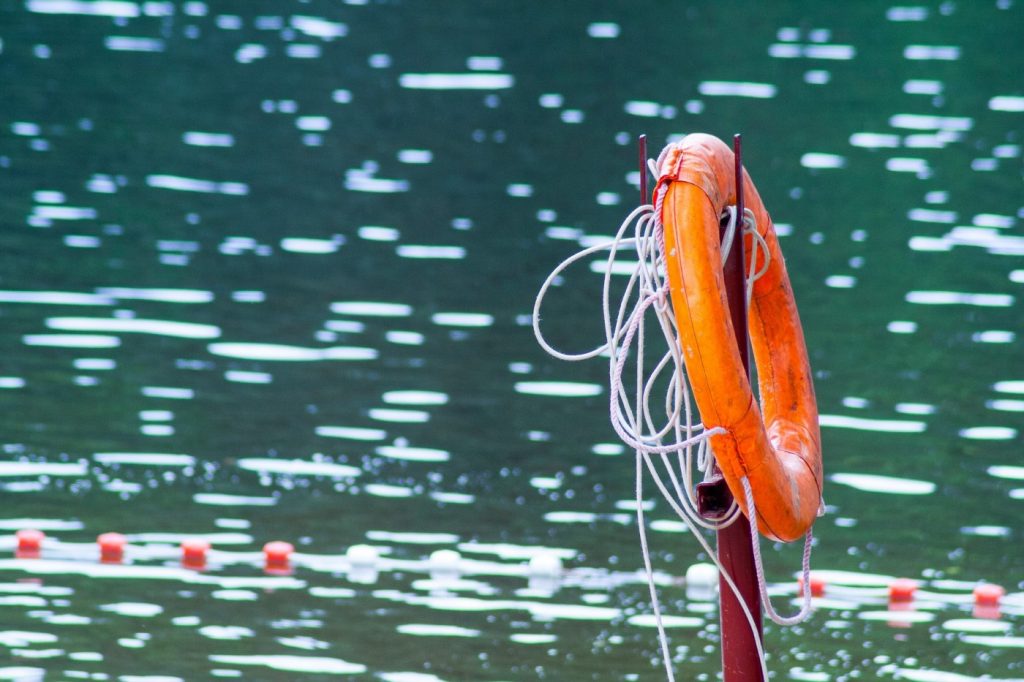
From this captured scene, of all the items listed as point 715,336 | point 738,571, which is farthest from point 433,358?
point 715,336

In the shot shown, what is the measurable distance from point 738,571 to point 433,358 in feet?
22.1

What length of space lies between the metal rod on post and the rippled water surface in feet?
6.28

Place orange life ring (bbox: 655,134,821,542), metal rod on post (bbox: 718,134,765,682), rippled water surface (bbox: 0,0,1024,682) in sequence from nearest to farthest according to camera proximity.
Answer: orange life ring (bbox: 655,134,821,542) < metal rod on post (bbox: 718,134,765,682) < rippled water surface (bbox: 0,0,1024,682)

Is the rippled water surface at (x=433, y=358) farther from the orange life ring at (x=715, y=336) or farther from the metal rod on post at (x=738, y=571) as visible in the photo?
the orange life ring at (x=715, y=336)

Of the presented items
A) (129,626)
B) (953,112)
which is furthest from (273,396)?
(953,112)

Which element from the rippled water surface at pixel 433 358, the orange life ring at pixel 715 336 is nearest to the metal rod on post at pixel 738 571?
the orange life ring at pixel 715 336

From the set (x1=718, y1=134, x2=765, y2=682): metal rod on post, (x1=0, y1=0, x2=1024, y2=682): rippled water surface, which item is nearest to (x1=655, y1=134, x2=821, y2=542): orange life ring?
(x1=718, y1=134, x2=765, y2=682): metal rod on post

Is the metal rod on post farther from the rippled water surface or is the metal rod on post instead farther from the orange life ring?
the rippled water surface

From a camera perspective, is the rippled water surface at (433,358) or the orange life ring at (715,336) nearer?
the orange life ring at (715,336)

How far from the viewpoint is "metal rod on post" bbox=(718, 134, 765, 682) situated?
17.7 feet

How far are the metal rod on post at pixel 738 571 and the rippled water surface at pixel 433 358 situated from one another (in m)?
1.91

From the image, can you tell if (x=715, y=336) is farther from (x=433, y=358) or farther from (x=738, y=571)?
(x=433, y=358)

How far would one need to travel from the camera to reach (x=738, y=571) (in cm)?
549

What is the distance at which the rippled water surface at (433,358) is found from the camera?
26.0 feet
